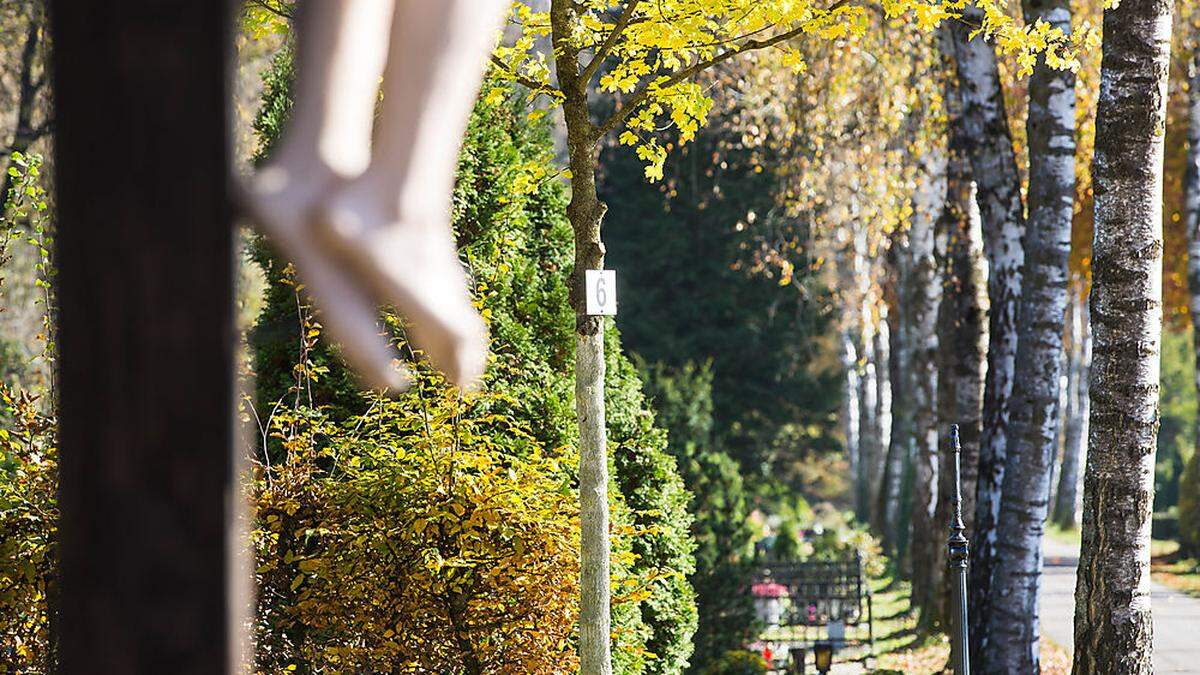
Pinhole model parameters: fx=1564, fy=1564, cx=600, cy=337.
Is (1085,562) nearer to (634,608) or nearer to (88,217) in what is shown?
(634,608)

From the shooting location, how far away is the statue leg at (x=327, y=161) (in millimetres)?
857

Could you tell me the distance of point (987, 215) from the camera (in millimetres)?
12742

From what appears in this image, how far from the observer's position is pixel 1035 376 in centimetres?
1114

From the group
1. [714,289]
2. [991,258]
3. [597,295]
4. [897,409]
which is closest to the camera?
[597,295]

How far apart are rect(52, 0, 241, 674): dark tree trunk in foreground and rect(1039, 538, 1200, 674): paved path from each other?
1250 centimetres

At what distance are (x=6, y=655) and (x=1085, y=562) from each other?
213 inches

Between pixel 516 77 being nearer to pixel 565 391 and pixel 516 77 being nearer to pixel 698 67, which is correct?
pixel 698 67

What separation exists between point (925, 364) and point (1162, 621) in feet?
14.0

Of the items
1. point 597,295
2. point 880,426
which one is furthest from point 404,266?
point 880,426

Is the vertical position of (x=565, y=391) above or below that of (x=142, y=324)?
above

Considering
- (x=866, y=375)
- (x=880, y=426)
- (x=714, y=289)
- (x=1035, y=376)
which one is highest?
(x=714, y=289)

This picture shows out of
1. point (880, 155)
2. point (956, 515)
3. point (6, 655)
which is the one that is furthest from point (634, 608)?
point (880, 155)

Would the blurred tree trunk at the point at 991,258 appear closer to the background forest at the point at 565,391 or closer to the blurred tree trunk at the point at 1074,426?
the background forest at the point at 565,391

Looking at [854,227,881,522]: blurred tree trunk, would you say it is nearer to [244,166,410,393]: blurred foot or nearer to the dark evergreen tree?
the dark evergreen tree
